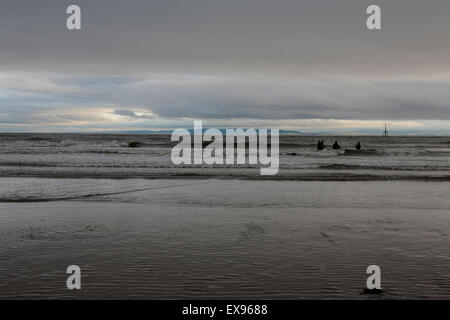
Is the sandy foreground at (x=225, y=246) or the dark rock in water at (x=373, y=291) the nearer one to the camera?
the dark rock in water at (x=373, y=291)

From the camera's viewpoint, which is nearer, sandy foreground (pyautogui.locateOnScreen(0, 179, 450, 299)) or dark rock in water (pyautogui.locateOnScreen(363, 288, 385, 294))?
dark rock in water (pyautogui.locateOnScreen(363, 288, 385, 294))

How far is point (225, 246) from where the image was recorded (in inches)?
296

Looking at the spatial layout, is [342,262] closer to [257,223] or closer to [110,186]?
[257,223]

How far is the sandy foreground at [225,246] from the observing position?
215 inches

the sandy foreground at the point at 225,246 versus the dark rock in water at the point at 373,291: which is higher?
the sandy foreground at the point at 225,246

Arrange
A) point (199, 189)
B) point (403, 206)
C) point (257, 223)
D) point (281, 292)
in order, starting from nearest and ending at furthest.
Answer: point (281, 292), point (257, 223), point (403, 206), point (199, 189)

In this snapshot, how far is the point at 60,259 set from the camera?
6680 mm

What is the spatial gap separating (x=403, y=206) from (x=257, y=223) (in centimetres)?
527

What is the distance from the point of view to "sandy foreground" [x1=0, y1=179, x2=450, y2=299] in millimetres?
5461

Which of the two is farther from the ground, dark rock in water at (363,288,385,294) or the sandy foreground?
the sandy foreground

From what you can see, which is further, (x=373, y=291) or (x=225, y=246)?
(x=225, y=246)

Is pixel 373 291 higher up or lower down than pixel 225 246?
lower down
